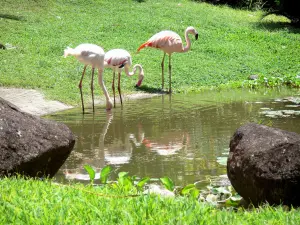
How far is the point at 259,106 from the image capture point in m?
11.8

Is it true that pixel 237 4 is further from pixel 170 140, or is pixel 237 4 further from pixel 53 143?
pixel 53 143

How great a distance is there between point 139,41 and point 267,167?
13.1 metres

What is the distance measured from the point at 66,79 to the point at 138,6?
965cm

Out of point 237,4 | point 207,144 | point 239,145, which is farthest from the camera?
point 237,4

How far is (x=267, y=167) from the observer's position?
5508mm

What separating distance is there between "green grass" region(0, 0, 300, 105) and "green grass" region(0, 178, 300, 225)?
291 inches

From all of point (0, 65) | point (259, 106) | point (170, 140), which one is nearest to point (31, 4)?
point (0, 65)

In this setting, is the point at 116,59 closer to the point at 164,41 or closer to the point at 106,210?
the point at 164,41

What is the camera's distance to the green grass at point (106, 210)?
4.29 m

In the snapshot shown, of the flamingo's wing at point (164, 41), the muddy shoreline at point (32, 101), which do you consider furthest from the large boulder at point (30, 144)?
the flamingo's wing at point (164, 41)

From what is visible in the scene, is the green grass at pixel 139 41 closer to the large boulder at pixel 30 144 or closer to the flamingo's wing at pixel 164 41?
the flamingo's wing at pixel 164 41

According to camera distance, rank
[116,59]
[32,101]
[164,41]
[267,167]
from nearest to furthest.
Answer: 1. [267,167]
2. [32,101]
3. [116,59]
4. [164,41]

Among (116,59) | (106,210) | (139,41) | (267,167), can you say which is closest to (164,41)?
(116,59)

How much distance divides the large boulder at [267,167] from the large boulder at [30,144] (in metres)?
1.75
